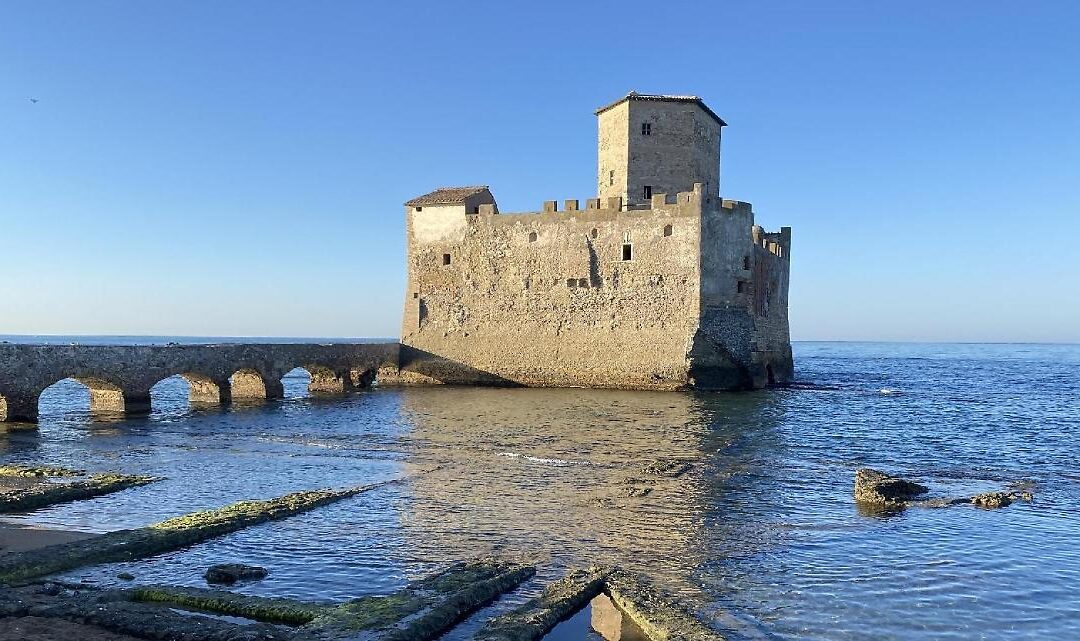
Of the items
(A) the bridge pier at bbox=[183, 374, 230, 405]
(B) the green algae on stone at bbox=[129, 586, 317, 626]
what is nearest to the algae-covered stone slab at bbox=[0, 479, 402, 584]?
(B) the green algae on stone at bbox=[129, 586, 317, 626]

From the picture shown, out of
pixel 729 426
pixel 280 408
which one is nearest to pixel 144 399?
pixel 280 408

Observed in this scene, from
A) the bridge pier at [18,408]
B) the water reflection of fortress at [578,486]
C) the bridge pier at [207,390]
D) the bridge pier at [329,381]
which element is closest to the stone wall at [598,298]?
the bridge pier at [329,381]

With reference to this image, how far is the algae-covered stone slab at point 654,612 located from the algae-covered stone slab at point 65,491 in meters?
9.07

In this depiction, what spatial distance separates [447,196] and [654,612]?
107ft

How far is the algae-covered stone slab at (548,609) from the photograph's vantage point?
6270mm

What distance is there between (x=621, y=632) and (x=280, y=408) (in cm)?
2328

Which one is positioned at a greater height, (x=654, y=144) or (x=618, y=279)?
(x=654, y=144)

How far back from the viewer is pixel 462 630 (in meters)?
6.51

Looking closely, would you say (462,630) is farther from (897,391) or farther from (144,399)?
(897,391)

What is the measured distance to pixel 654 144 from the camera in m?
35.7

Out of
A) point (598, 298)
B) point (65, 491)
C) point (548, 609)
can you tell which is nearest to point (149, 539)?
point (65, 491)

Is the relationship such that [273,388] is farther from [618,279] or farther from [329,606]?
[329,606]

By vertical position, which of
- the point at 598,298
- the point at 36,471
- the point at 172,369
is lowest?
the point at 36,471

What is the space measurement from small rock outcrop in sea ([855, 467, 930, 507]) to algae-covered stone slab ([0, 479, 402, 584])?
29.2ft
